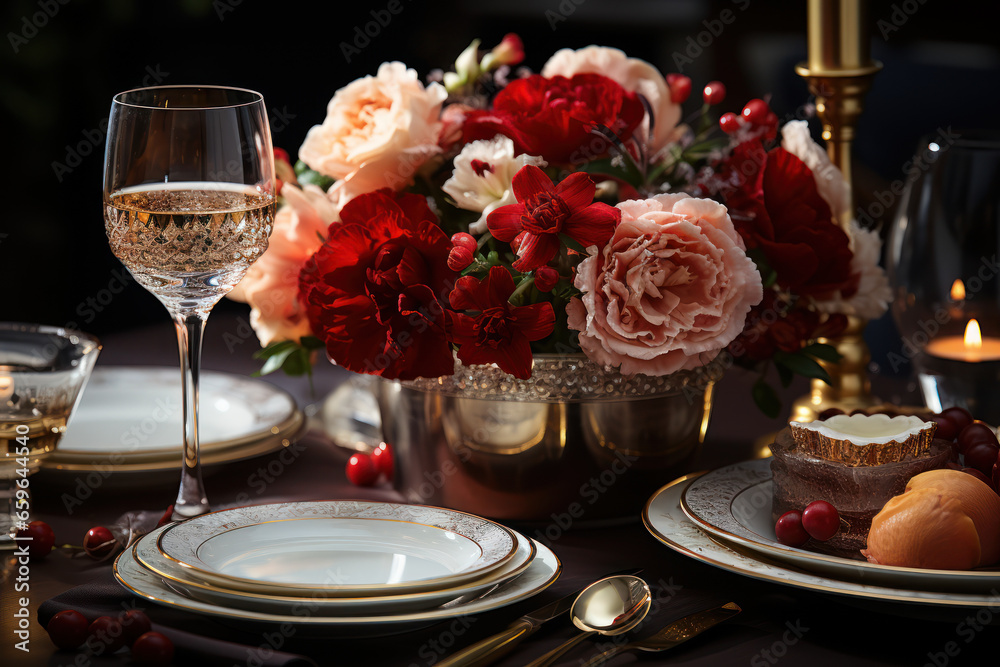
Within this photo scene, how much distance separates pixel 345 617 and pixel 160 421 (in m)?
0.54

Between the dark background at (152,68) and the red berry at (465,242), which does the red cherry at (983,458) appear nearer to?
the red berry at (465,242)

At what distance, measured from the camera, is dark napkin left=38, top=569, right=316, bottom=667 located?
589mm

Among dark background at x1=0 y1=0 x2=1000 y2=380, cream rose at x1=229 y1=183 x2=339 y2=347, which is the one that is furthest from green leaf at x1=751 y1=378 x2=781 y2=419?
dark background at x1=0 y1=0 x2=1000 y2=380

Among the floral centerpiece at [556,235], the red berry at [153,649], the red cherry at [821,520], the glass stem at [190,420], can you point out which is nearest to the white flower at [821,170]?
the floral centerpiece at [556,235]

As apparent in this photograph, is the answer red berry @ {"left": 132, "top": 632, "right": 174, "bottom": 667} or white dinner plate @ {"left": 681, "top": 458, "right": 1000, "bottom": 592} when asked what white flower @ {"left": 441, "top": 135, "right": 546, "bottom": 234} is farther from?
red berry @ {"left": 132, "top": 632, "right": 174, "bottom": 667}

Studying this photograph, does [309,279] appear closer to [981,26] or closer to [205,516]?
[205,516]

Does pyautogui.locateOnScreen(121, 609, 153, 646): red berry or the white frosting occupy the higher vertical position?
the white frosting

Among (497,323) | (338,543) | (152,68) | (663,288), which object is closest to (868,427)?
(663,288)

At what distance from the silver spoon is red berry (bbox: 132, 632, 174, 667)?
0.79 ft

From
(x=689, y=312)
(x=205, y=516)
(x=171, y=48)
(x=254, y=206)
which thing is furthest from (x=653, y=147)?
(x=171, y=48)

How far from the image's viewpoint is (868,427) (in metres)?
0.76

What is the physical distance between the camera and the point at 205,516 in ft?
2.43

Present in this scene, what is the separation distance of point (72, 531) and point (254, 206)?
1.02 ft

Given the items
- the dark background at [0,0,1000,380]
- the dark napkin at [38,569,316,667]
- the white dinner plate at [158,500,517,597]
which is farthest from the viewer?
the dark background at [0,0,1000,380]
